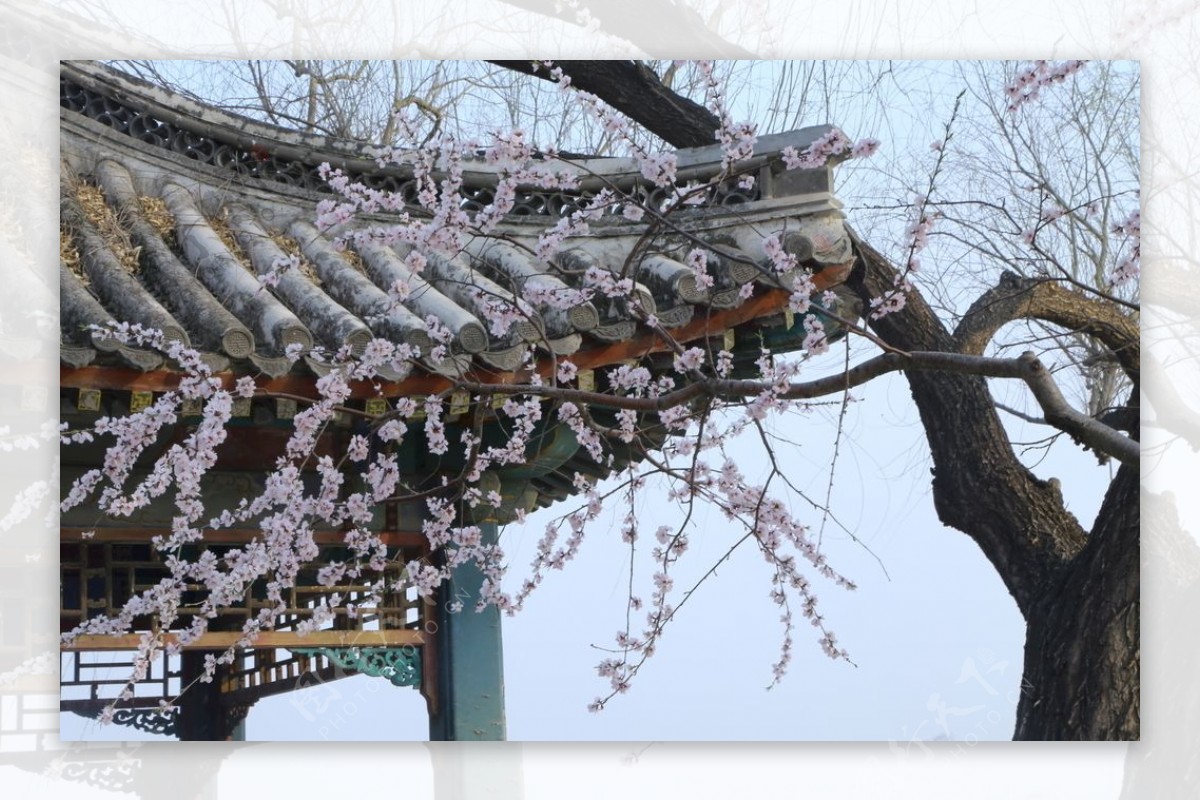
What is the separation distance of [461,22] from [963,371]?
1585 mm

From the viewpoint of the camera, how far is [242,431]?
113 inches

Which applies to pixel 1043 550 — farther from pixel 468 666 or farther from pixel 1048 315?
pixel 468 666

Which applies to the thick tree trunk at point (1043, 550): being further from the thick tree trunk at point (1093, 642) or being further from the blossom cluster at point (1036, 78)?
the blossom cluster at point (1036, 78)

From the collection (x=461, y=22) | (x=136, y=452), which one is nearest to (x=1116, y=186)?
(x=461, y=22)

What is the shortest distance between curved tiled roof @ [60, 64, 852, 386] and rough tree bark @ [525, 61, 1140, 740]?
38cm

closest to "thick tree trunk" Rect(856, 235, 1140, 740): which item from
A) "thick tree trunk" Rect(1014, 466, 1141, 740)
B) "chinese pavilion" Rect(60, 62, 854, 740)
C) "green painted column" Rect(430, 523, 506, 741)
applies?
"thick tree trunk" Rect(1014, 466, 1141, 740)

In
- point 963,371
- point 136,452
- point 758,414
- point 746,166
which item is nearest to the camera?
point 963,371

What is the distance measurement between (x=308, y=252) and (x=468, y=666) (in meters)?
0.93

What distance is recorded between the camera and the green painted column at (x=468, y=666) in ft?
9.66


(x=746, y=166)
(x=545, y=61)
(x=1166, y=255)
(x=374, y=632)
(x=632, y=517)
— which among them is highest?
(x=545, y=61)

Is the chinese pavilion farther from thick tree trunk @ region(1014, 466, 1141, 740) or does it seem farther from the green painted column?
thick tree trunk @ region(1014, 466, 1141, 740)

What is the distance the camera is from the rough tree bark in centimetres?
286

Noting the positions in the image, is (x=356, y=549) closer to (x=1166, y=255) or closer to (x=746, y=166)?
(x=746, y=166)

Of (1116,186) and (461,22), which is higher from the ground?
(461,22)
